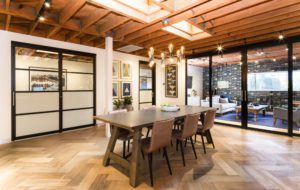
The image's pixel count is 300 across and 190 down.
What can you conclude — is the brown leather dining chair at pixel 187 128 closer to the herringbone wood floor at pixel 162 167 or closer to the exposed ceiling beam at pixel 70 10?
the herringbone wood floor at pixel 162 167

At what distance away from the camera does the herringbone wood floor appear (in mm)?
2223

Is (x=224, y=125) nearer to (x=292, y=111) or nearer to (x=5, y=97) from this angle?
(x=292, y=111)

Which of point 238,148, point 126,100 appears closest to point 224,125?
point 238,148

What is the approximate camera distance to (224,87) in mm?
8688

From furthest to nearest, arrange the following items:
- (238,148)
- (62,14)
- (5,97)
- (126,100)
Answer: (126,100) < (5,97) < (238,148) < (62,14)

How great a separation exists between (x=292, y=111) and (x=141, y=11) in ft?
14.9

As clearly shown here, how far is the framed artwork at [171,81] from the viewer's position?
274 inches

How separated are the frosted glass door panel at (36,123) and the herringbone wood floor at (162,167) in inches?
13.2

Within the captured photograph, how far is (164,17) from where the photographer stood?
3.06m

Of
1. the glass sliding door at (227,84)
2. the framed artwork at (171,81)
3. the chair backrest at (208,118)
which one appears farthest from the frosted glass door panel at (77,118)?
the glass sliding door at (227,84)

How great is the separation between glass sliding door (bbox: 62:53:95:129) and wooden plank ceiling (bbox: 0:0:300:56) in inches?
23.7

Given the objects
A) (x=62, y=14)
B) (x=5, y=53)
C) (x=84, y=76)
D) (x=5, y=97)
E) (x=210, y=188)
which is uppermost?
(x=62, y=14)

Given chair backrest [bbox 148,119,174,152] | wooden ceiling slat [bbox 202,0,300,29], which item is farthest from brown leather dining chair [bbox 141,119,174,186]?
wooden ceiling slat [bbox 202,0,300,29]

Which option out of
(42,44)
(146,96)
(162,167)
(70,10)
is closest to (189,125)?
(162,167)
